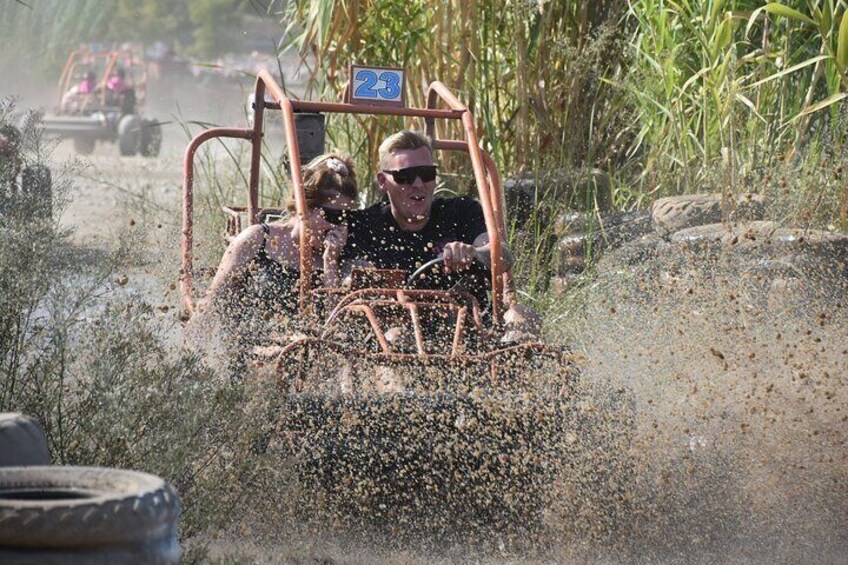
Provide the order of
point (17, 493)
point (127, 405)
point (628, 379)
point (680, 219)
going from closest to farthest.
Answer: point (17, 493) < point (127, 405) < point (628, 379) < point (680, 219)

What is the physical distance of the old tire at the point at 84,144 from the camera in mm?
24094

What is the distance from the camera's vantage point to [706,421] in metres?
5.91

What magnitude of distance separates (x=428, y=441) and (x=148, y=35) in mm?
41825

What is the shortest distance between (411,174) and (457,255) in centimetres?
58

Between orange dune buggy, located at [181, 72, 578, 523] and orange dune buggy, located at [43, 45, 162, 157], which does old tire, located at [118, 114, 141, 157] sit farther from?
orange dune buggy, located at [181, 72, 578, 523]

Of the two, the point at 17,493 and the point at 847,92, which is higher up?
the point at 847,92

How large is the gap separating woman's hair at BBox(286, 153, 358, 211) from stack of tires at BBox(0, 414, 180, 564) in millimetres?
3467

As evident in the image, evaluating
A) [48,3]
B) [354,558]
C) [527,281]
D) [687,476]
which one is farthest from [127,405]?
[48,3]

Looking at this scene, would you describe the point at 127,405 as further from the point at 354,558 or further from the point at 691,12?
the point at 691,12

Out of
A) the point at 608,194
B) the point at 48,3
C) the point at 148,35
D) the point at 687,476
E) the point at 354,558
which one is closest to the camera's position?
the point at 354,558

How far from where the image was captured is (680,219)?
7.82 m

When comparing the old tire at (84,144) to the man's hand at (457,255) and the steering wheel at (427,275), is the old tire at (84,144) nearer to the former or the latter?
the steering wheel at (427,275)

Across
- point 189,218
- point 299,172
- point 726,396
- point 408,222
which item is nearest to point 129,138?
point 189,218

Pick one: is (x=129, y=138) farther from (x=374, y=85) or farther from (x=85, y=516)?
(x=85, y=516)
